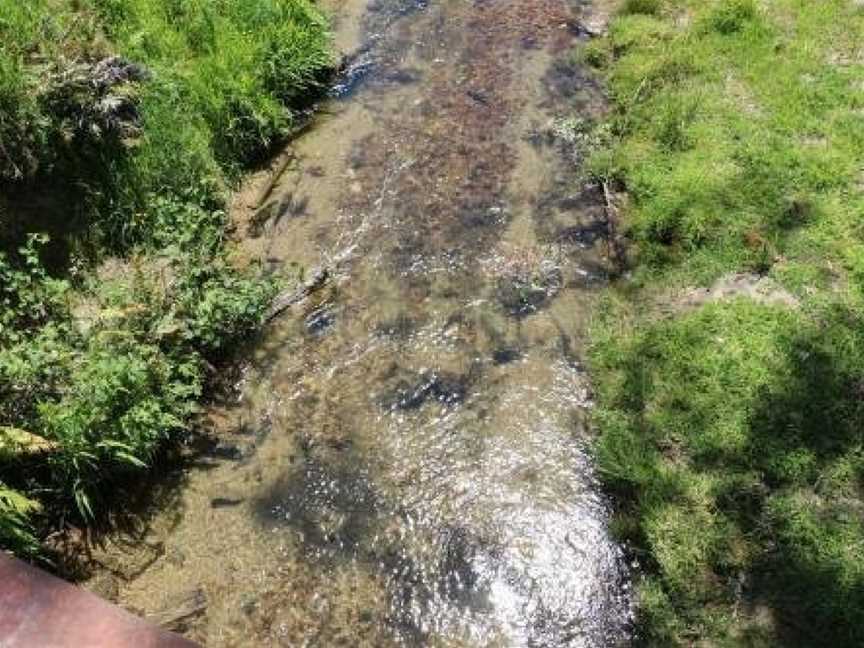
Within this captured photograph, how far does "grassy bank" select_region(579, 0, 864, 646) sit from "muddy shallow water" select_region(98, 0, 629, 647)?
0.41 metres

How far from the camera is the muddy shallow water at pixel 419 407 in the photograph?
572 centimetres

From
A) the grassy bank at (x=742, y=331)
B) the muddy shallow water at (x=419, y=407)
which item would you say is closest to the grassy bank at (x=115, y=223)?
the muddy shallow water at (x=419, y=407)

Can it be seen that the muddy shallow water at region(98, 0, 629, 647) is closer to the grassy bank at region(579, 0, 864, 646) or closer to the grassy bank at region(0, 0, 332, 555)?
the grassy bank at region(579, 0, 864, 646)

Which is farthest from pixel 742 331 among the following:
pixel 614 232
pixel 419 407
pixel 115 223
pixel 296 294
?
pixel 115 223

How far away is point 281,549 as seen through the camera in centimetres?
607

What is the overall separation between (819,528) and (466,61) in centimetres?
728

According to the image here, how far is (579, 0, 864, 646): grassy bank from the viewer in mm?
5500

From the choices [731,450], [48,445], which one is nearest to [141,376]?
[48,445]

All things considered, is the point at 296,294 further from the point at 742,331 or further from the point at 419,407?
the point at 742,331

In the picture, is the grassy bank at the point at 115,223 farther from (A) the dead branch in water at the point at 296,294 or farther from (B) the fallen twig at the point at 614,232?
(B) the fallen twig at the point at 614,232

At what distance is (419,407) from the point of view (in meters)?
6.88

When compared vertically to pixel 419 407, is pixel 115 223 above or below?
above

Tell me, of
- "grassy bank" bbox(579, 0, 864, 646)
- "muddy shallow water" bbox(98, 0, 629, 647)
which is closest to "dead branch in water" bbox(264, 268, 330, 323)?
"muddy shallow water" bbox(98, 0, 629, 647)

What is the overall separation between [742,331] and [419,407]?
281 cm
